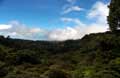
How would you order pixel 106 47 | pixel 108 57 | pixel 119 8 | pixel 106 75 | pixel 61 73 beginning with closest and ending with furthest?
pixel 106 75 < pixel 61 73 < pixel 108 57 < pixel 106 47 < pixel 119 8

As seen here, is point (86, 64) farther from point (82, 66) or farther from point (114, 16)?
point (114, 16)

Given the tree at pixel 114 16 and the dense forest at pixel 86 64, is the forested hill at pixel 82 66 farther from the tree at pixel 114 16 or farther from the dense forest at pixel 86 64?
the tree at pixel 114 16

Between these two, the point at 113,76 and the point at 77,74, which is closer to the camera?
the point at 113,76

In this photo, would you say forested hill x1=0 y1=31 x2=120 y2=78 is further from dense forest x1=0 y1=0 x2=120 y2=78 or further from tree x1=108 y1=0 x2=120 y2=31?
tree x1=108 y1=0 x2=120 y2=31

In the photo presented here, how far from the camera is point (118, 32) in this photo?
44031mm

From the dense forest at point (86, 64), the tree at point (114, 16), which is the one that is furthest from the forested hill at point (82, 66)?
the tree at point (114, 16)

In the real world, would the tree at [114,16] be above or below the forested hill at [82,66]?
above

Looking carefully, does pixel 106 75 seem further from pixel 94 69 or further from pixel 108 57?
pixel 108 57

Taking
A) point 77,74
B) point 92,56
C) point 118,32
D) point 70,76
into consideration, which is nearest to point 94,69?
point 77,74

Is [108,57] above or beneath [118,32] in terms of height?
beneath

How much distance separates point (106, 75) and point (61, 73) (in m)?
7.10

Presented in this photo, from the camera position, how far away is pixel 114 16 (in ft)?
148

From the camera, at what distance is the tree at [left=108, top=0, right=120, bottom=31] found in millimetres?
44469

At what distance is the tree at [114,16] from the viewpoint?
4447cm
